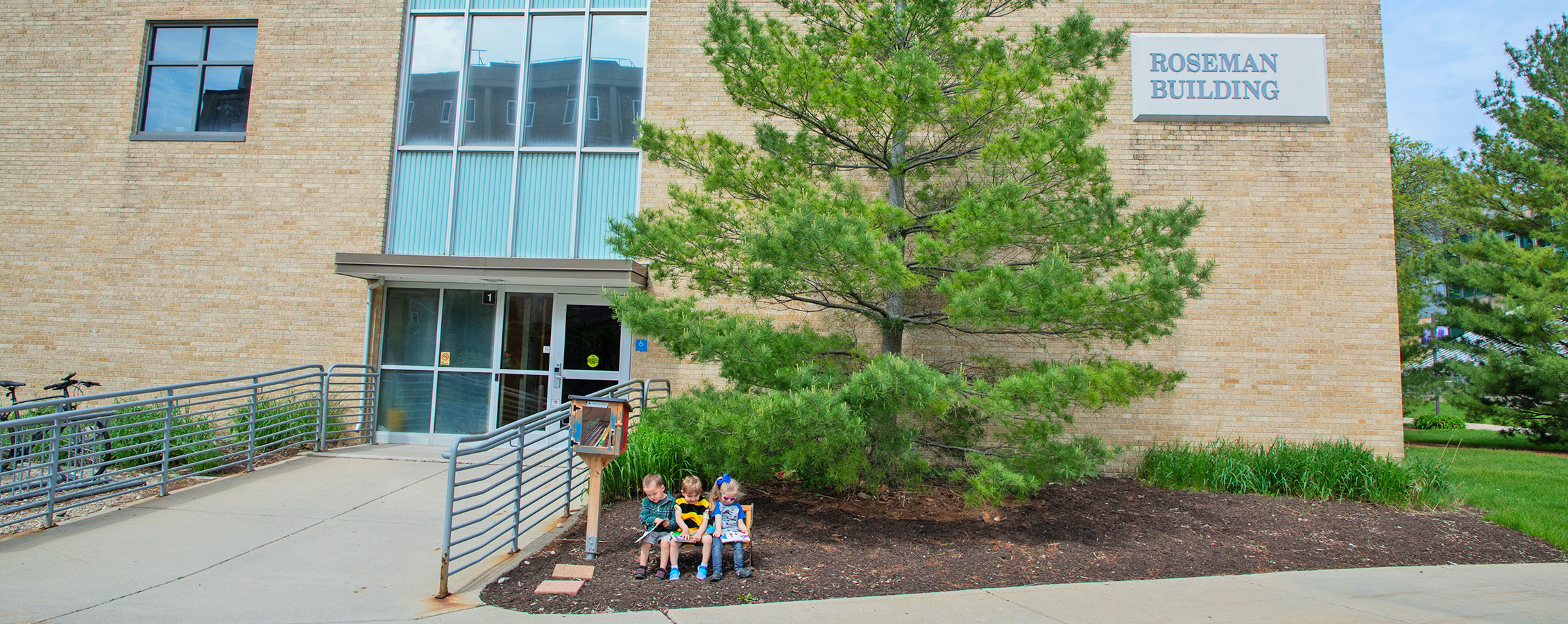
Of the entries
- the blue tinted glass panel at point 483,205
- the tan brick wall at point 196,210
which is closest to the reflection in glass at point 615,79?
the blue tinted glass panel at point 483,205

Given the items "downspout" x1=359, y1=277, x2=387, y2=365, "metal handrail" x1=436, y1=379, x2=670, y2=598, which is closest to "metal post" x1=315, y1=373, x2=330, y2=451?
"downspout" x1=359, y1=277, x2=387, y2=365

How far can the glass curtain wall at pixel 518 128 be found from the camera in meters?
10.0

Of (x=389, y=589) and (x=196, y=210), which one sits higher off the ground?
(x=196, y=210)

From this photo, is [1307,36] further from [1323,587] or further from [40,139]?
[40,139]

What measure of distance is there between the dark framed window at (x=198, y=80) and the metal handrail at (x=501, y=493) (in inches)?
230

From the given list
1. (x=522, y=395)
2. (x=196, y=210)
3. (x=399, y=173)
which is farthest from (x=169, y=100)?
(x=522, y=395)

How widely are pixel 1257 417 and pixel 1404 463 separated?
1.44m

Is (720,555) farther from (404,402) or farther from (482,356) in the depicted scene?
(404,402)

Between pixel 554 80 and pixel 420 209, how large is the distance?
7.56 feet

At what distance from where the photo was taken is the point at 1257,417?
9109 mm

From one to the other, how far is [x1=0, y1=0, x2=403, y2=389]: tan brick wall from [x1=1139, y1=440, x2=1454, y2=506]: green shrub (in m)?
9.45

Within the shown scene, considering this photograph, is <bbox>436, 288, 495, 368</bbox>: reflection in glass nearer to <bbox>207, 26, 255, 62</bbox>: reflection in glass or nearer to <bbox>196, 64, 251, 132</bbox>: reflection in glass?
<bbox>196, 64, 251, 132</bbox>: reflection in glass

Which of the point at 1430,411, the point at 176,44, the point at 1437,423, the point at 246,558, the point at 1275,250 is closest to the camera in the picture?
the point at 246,558

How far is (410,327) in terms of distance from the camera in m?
10.3
